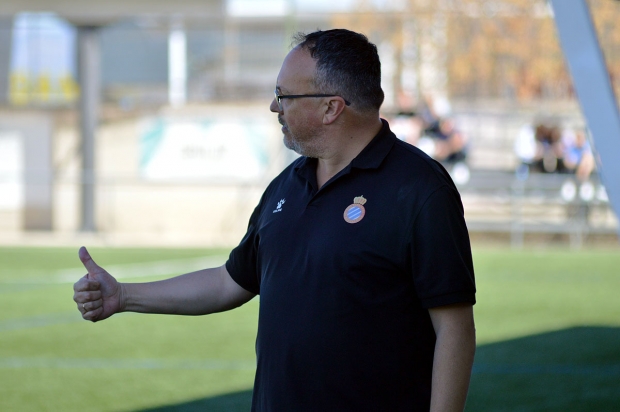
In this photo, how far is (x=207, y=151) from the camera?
2420 centimetres

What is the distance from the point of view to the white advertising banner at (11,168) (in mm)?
23766

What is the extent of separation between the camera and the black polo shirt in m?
2.75

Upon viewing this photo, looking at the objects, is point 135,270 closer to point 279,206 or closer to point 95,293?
point 95,293

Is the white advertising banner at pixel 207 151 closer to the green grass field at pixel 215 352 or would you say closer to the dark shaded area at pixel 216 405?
the green grass field at pixel 215 352

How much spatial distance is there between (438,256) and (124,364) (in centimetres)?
586

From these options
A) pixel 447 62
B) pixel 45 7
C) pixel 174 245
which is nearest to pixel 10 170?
pixel 45 7

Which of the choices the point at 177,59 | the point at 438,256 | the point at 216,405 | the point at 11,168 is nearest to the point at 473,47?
the point at 177,59

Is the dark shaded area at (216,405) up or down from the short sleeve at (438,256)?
down

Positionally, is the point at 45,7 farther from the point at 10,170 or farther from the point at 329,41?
the point at 329,41

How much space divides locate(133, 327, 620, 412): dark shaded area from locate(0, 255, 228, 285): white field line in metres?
6.68

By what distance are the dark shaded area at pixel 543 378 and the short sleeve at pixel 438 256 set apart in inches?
154

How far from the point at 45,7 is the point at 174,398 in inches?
730

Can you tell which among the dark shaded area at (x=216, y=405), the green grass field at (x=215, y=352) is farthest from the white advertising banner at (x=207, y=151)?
the dark shaded area at (x=216, y=405)

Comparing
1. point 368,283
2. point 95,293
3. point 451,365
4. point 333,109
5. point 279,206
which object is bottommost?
point 451,365
